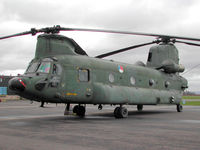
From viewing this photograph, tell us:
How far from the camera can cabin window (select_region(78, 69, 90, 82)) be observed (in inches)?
619

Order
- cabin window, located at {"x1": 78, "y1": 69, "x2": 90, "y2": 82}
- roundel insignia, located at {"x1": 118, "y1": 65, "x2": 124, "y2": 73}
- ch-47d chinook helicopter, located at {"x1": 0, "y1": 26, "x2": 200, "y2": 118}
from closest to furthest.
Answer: ch-47d chinook helicopter, located at {"x1": 0, "y1": 26, "x2": 200, "y2": 118}
cabin window, located at {"x1": 78, "y1": 69, "x2": 90, "y2": 82}
roundel insignia, located at {"x1": 118, "y1": 65, "x2": 124, "y2": 73}

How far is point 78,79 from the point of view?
15555 mm

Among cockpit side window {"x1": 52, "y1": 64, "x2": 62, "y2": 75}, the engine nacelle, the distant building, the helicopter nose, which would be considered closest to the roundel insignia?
cockpit side window {"x1": 52, "y1": 64, "x2": 62, "y2": 75}

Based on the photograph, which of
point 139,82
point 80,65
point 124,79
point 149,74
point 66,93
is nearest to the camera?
point 66,93

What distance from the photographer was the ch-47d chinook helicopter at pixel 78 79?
14.0 m

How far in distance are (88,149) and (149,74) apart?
15259 mm

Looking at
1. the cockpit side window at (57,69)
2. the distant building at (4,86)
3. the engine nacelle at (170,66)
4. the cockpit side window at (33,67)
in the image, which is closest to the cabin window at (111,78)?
the cockpit side window at (57,69)

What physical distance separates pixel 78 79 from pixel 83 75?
52cm

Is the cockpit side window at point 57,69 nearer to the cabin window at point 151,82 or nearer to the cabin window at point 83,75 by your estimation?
the cabin window at point 83,75

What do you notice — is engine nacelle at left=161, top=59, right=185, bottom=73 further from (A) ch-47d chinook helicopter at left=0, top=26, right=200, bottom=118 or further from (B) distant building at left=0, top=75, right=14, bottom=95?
(B) distant building at left=0, top=75, right=14, bottom=95

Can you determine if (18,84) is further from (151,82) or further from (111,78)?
(151,82)

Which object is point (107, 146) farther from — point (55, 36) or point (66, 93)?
point (55, 36)

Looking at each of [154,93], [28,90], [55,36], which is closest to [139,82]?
[154,93]

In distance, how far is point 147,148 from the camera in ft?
23.6
